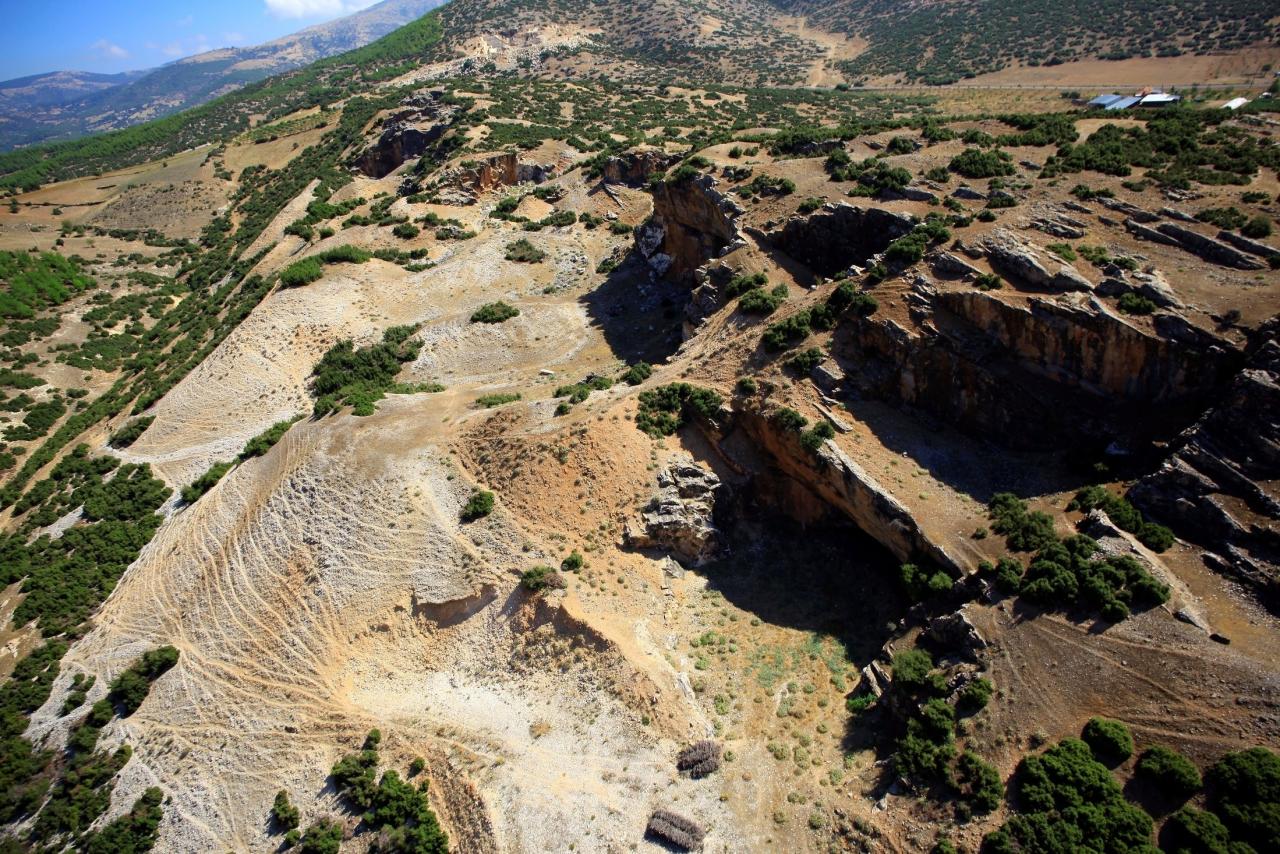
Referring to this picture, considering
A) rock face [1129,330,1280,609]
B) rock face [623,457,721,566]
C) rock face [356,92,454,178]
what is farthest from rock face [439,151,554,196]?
rock face [1129,330,1280,609]

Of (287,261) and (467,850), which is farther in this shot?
(287,261)

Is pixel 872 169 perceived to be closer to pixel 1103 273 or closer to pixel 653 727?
pixel 1103 273

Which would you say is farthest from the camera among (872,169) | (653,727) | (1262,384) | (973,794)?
(872,169)

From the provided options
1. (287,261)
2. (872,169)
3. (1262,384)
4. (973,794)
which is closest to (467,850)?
(973,794)

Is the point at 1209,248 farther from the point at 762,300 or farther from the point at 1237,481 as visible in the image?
the point at 762,300

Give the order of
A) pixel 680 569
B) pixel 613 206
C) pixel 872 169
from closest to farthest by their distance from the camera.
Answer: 1. pixel 680 569
2. pixel 872 169
3. pixel 613 206

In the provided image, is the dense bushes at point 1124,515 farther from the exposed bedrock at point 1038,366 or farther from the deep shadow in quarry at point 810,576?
the deep shadow in quarry at point 810,576

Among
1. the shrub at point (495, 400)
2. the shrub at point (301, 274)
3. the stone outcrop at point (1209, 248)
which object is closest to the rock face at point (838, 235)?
the stone outcrop at point (1209, 248)

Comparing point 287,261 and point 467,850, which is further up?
point 287,261
